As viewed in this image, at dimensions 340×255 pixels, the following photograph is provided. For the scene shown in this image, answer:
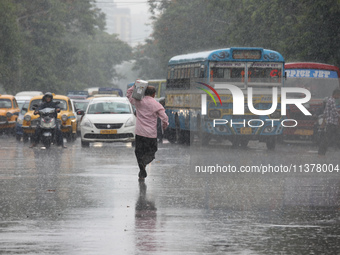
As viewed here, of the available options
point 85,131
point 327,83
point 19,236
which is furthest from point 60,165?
point 327,83

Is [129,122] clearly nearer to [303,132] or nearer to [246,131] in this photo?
[246,131]

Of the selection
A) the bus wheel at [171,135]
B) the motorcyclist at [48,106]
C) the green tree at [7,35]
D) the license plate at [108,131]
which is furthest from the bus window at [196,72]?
the green tree at [7,35]

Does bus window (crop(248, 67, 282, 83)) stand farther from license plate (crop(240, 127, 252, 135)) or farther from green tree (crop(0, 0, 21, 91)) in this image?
green tree (crop(0, 0, 21, 91))

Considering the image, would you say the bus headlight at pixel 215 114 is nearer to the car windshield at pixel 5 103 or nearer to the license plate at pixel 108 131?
the license plate at pixel 108 131

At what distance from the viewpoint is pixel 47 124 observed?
26547 millimetres

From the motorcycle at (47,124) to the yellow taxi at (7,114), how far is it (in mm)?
10107

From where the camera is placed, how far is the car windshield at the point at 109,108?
95.0 feet

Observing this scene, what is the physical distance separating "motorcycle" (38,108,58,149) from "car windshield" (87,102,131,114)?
102 inches

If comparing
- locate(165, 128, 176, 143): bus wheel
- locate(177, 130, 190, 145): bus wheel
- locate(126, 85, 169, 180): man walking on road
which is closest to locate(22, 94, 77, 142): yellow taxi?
locate(165, 128, 176, 143): bus wheel

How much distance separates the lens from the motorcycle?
2630cm

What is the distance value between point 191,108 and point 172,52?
3989 centimetres

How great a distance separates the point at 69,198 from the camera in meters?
12.6

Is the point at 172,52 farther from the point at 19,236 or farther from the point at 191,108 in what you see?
the point at 19,236

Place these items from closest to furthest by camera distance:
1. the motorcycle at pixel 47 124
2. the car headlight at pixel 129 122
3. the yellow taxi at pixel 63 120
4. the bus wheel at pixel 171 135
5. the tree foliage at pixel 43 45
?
1. the motorcycle at pixel 47 124
2. the car headlight at pixel 129 122
3. the yellow taxi at pixel 63 120
4. the bus wheel at pixel 171 135
5. the tree foliage at pixel 43 45
